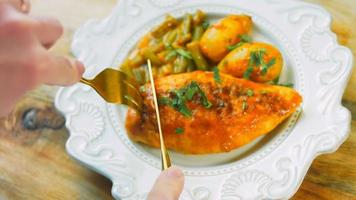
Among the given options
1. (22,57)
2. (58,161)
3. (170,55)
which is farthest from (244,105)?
(22,57)

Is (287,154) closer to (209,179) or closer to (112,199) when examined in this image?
(209,179)

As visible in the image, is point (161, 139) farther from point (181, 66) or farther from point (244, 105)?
point (181, 66)

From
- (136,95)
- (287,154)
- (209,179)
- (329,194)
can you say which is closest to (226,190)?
(209,179)

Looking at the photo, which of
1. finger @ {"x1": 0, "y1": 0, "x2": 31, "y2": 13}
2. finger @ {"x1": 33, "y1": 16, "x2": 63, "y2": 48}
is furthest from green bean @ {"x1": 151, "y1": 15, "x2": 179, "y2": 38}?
finger @ {"x1": 33, "y1": 16, "x2": 63, "y2": 48}

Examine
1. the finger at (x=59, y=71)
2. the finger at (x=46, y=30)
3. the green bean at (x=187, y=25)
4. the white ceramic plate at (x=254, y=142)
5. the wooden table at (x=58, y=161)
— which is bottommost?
the wooden table at (x=58, y=161)

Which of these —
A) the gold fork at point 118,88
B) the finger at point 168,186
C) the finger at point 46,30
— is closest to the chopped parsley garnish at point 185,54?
the gold fork at point 118,88

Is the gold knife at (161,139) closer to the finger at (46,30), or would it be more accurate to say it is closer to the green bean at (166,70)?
the green bean at (166,70)
